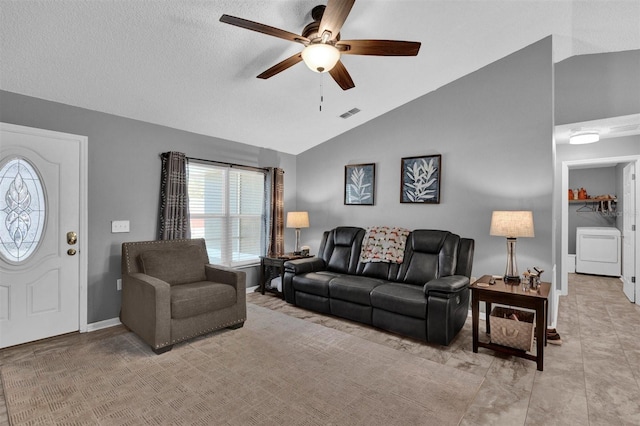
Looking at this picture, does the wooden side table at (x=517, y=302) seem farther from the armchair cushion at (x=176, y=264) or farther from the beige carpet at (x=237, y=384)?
the armchair cushion at (x=176, y=264)

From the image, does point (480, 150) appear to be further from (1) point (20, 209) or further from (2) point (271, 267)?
(1) point (20, 209)

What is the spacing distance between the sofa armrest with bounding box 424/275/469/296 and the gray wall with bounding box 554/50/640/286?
105 inches

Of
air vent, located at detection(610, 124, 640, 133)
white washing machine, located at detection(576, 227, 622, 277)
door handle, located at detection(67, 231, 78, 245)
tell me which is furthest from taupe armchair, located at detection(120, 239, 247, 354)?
white washing machine, located at detection(576, 227, 622, 277)

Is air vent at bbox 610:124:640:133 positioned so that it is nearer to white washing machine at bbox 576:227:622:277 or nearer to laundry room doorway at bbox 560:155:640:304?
laundry room doorway at bbox 560:155:640:304

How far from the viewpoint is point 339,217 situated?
5043 millimetres

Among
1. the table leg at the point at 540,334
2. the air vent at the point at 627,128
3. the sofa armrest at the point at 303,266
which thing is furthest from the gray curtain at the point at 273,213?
the air vent at the point at 627,128

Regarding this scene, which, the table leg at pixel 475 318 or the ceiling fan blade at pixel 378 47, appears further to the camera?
the table leg at pixel 475 318

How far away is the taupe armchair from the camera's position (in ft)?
9.09

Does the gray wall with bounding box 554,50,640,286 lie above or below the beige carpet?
above

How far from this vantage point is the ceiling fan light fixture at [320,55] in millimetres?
2109

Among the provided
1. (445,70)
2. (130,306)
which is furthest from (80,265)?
(445,70)

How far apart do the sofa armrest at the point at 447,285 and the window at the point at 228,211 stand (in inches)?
113

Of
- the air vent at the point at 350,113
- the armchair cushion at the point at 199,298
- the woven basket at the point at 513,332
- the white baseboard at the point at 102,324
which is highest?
the air vent at the point at 350,113

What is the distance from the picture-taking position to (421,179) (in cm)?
418
